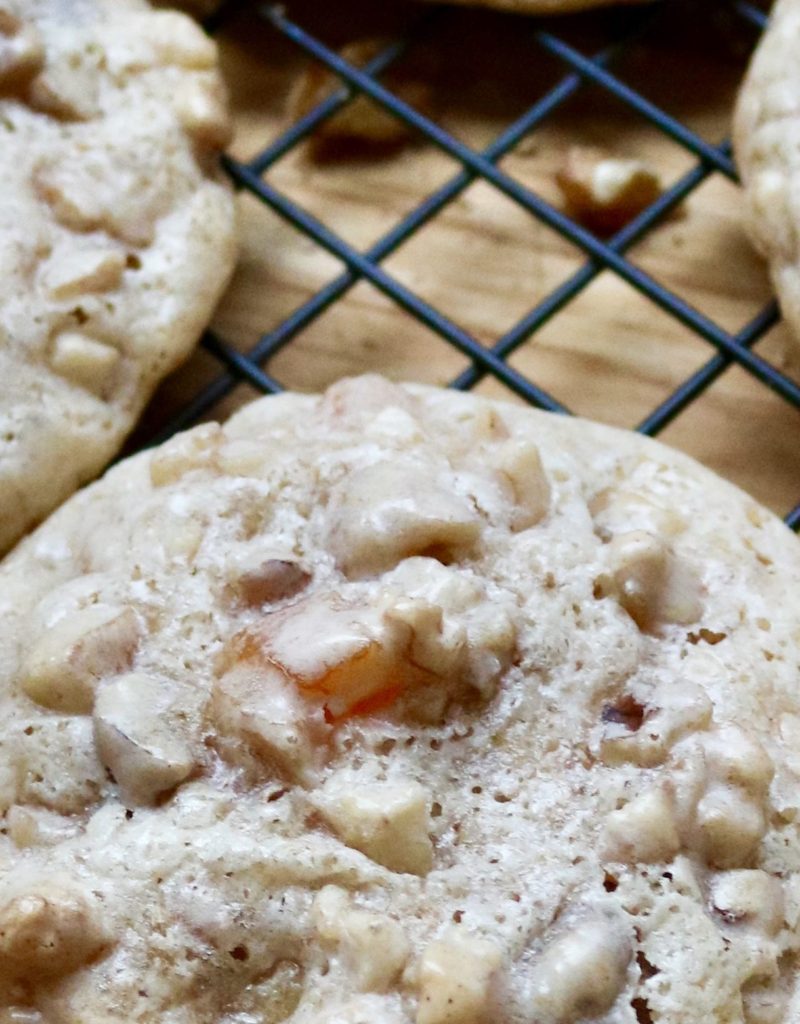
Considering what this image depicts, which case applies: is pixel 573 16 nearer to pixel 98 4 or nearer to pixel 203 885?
pixel 98 4

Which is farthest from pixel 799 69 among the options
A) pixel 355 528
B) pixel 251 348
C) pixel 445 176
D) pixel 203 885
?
pixel 203 885

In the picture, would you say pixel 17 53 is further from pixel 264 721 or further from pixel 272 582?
pixel 264 721

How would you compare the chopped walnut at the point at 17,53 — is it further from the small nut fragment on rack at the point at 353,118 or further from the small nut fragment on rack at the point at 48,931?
the small nut fragment on rack at the point at 48,931

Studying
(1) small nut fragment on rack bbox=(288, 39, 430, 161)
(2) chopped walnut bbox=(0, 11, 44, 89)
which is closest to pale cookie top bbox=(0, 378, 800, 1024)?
(2) chopped walnut bbox=(0, 11, 44, 89)

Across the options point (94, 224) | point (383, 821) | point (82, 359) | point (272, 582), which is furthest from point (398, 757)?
point (94, 224)

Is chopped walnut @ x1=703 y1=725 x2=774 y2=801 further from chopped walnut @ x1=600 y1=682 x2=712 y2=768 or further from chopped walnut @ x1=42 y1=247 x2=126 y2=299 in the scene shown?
chopped walnut @ x1=42 y1=247 x2=126 y2=299

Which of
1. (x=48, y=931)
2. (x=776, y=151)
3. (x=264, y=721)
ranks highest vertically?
(x=776, y=151)
